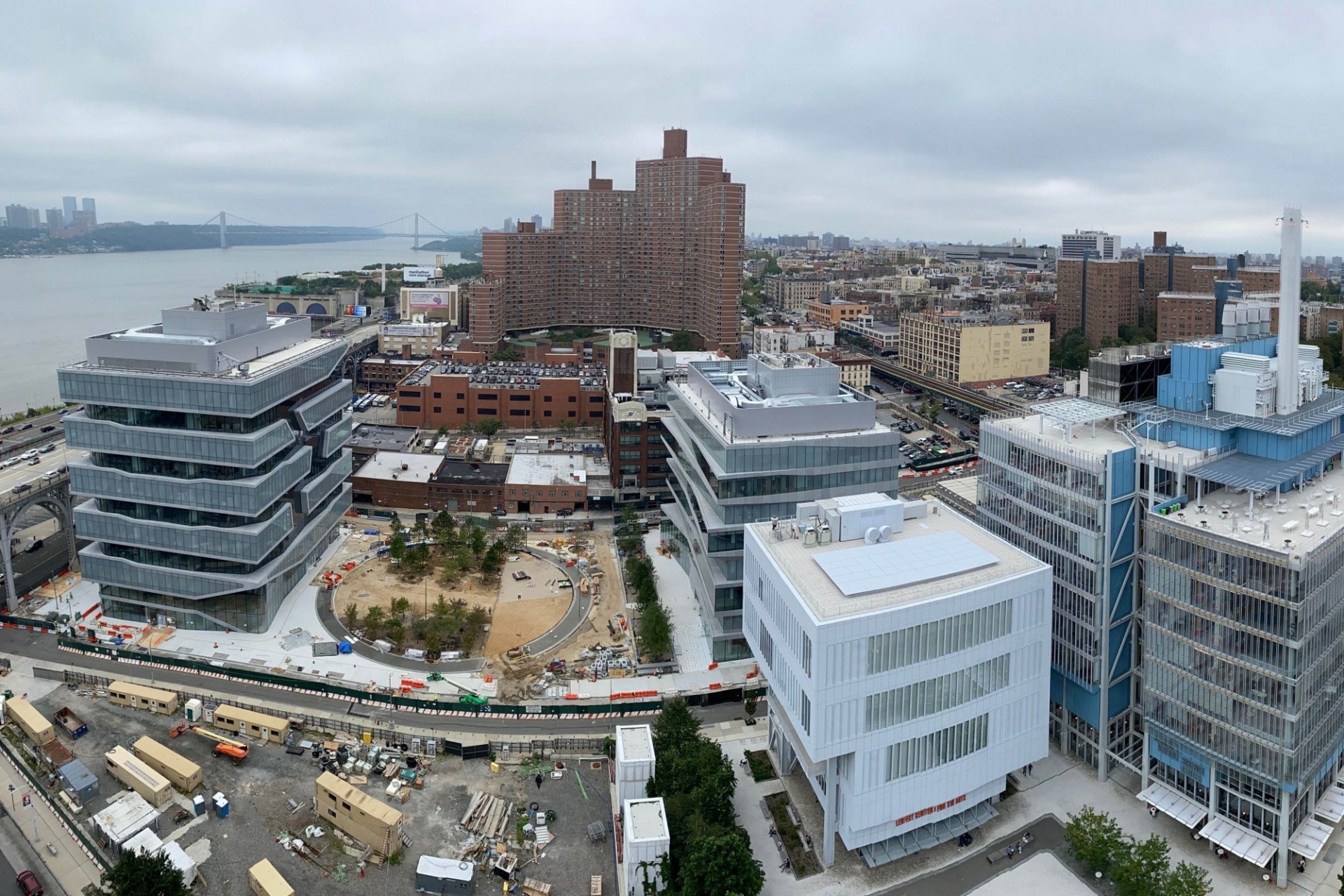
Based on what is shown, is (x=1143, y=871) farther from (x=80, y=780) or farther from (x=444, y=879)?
(x=80, y=780)

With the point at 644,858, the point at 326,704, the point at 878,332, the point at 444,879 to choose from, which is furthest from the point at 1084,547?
the point at 878,332

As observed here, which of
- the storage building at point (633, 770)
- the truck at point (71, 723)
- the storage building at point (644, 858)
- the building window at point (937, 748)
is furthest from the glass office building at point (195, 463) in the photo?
the building window at point (937, 748)

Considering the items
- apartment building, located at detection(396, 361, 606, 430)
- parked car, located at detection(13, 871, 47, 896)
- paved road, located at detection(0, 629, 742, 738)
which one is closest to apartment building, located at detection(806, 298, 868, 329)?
apartment building, located at detection(396, 361, 606, 430)

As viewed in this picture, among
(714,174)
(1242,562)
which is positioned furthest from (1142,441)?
(714,174)

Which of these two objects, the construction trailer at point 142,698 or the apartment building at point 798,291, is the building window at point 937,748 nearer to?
the construction trailer at point 142,698

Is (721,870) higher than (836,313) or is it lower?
lower

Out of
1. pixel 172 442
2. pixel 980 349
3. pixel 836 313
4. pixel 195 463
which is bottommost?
pixel 195 463
